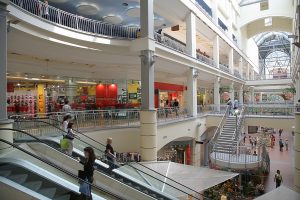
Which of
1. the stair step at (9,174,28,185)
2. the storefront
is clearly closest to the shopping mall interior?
the stair step at (9,174,28,185)

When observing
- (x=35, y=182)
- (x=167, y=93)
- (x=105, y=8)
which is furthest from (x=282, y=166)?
(x=35, y=182)

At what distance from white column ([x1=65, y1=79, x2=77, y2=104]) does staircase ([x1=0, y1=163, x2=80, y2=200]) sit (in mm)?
14954

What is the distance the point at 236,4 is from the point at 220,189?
100ft

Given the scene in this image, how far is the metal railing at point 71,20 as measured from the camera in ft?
36.3

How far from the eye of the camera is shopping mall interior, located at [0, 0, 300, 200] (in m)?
6.59

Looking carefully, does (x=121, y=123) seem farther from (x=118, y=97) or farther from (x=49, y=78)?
(x=118, y=97)

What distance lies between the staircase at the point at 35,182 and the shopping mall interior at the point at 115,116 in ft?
0.07

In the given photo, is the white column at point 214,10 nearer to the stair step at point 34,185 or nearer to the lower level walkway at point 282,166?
the lower level walkway at point 282,166

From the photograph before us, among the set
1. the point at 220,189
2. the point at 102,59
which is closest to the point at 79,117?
the point at 102,59

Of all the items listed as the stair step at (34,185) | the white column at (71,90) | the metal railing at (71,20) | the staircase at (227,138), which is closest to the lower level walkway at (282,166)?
the staircase at (227,138)

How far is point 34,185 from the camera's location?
5.38 meters

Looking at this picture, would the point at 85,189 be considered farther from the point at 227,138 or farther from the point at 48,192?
the point at 227,138

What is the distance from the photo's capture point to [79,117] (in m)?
12.4

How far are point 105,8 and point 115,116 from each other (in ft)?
25.9
